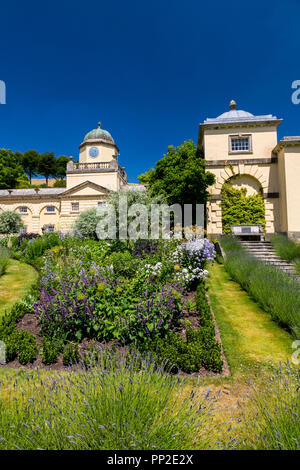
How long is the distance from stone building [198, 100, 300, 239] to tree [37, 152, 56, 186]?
43.4m

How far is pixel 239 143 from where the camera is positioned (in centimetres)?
1717

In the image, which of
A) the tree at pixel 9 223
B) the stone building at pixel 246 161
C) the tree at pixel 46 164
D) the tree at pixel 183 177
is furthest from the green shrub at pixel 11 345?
the tree at pixel 46 164

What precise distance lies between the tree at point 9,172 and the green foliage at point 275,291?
41.5 meters

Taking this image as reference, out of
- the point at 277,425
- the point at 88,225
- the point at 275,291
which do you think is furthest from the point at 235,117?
the point at 277,425

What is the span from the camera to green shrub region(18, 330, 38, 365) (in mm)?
3561

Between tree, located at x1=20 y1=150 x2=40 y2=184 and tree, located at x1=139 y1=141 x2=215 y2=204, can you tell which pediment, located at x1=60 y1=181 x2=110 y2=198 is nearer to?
tree, located at x1=139 y1=141 x2=215 y2=204

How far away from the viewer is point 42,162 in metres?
52.0

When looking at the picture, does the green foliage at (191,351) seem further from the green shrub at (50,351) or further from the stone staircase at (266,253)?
the stone staircase at (266,253)

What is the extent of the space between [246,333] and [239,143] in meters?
15.6

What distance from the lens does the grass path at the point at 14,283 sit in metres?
6.56

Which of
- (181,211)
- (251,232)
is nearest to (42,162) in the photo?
(181,211)

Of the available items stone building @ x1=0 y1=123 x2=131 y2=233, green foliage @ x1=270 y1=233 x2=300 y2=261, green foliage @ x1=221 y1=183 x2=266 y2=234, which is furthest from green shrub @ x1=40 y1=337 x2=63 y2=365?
stone building @ x1=0 y1=123 x2=131 y2=233

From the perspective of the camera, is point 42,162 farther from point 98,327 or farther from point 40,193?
point 98,327
